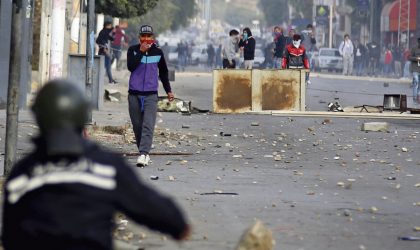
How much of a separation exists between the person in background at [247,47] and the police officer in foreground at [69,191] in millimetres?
33137

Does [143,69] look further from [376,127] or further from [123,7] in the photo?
[123,7]

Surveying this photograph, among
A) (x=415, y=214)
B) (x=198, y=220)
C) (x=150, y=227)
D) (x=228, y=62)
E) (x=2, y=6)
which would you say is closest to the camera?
(x=150, y=227)

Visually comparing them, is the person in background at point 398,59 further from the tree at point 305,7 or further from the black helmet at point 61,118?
the black helmet at point 61,118

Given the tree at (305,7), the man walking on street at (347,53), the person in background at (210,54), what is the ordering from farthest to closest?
the tree at (305,7), the person in background at (210,54), the man walking on street at (347,53)

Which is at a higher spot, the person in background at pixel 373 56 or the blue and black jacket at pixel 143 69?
the person in background at pixel 373 56

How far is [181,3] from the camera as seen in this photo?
3492 inches

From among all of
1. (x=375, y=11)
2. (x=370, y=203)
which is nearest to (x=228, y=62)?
(x=370, y=203)

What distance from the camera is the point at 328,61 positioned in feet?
259

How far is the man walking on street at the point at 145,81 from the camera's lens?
631 inches

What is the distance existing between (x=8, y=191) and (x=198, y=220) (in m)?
6.59

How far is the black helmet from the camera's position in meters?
4.72

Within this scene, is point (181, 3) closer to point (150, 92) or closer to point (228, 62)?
point (228, 62)

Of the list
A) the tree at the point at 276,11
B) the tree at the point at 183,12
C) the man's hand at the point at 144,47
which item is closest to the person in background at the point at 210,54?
the tree at the point at 183,12

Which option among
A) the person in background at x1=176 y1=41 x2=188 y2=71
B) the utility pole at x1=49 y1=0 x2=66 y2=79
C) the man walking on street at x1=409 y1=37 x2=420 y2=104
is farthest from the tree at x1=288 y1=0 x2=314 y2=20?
the utility pole at x1=49 y1=0 x2=66 y2=79
